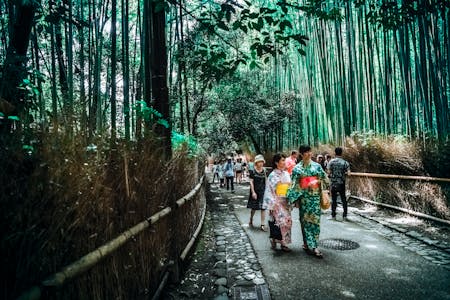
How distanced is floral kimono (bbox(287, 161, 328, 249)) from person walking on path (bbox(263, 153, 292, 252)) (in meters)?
0.17

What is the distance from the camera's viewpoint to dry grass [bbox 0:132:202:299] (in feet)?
3.56

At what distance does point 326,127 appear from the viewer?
40.2 feet

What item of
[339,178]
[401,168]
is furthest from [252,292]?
[401,168]

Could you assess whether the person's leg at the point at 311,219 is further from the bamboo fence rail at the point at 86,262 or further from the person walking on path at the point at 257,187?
the bamboo fence rail at the point at 86,262

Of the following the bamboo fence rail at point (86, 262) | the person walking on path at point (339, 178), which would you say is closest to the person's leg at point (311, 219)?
the bamboo fence rail at point (86, 262)

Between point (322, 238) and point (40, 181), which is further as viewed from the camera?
point (322, 238)

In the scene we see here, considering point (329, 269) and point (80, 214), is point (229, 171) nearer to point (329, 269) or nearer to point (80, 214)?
point (329, 269)

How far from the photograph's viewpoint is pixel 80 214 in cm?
150

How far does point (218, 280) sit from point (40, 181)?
2544mm

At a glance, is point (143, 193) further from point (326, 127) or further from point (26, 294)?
point (326, 127)

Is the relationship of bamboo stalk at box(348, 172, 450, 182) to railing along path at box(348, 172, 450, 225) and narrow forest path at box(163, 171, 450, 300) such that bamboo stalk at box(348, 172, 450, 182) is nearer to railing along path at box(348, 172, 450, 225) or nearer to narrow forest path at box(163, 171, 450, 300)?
railing along path at box(348, 172, 450, 225)

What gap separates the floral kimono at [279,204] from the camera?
14.1ft

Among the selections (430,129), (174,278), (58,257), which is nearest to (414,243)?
(430,129)

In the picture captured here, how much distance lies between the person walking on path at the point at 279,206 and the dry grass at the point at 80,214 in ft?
5.97
